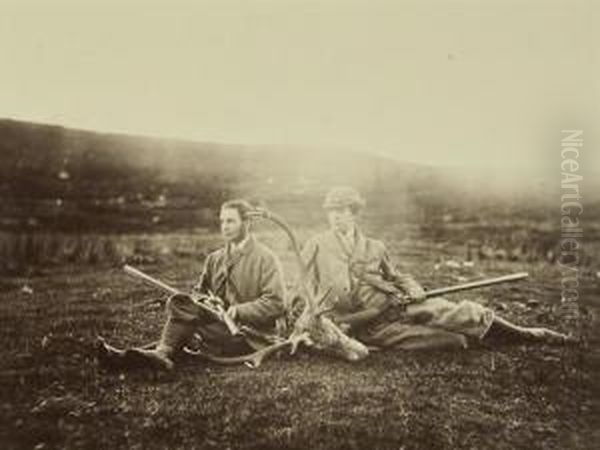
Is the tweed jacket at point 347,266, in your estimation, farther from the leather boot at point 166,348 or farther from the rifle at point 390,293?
the leather boot at point 166,348

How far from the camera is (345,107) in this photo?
26.8ft

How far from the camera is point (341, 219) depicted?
7.86m

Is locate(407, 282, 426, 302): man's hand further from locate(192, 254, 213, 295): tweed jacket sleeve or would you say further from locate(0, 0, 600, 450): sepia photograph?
locate(192, 254, 213, 295): tweed jacket sleeve

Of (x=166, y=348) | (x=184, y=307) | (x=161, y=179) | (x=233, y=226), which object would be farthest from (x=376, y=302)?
(x=161, y=179)

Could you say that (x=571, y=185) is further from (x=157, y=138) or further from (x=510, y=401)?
(x=157, y=138)

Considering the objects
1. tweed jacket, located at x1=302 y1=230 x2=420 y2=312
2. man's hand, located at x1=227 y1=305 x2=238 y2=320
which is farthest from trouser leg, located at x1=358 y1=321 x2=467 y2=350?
man's hand, located at x1=227 y1=305 x2=238 y2=320

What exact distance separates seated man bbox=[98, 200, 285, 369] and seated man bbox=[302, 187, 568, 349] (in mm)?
365

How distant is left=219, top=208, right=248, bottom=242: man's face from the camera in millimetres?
7758

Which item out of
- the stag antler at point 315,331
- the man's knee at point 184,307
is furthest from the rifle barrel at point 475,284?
the man's knee at point 184,307

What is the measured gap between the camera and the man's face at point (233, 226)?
776 cm

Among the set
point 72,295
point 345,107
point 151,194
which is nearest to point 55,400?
point 72,295

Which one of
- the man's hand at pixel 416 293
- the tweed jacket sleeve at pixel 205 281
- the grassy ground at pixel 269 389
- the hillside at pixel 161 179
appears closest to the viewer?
the grassy ground at pixel 269 389

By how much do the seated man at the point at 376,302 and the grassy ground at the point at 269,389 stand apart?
4.7 inches

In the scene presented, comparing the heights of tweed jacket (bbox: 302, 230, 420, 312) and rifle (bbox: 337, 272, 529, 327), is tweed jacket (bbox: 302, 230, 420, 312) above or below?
above
